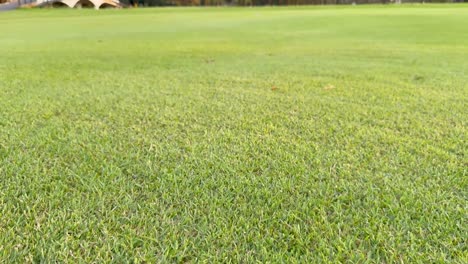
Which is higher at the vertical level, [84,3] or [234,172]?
[84,3]

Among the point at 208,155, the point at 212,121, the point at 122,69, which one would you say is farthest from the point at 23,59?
the point at 208,155

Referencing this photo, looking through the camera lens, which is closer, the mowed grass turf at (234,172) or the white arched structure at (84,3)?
the mowed grass turf at (234,172)

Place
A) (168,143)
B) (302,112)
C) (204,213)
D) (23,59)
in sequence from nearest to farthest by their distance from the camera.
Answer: (204,213), (168,143), (302,112), (23,59)

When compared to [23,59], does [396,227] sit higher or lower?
lower

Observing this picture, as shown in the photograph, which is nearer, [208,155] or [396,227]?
[396,227]

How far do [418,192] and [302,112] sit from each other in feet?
3.05

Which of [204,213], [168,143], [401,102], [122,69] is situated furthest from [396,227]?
[122,69]

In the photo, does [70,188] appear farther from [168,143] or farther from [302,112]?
[302,112]

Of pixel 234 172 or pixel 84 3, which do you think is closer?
pixel 234 172

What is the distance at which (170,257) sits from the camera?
0.88 metres

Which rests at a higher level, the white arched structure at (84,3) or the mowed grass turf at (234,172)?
the white arched structure at (84,3)

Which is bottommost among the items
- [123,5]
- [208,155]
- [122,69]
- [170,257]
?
[170,257]

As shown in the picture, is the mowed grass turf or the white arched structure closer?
the mowed grass turf

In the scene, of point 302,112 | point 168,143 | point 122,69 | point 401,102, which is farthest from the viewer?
point 122,69
